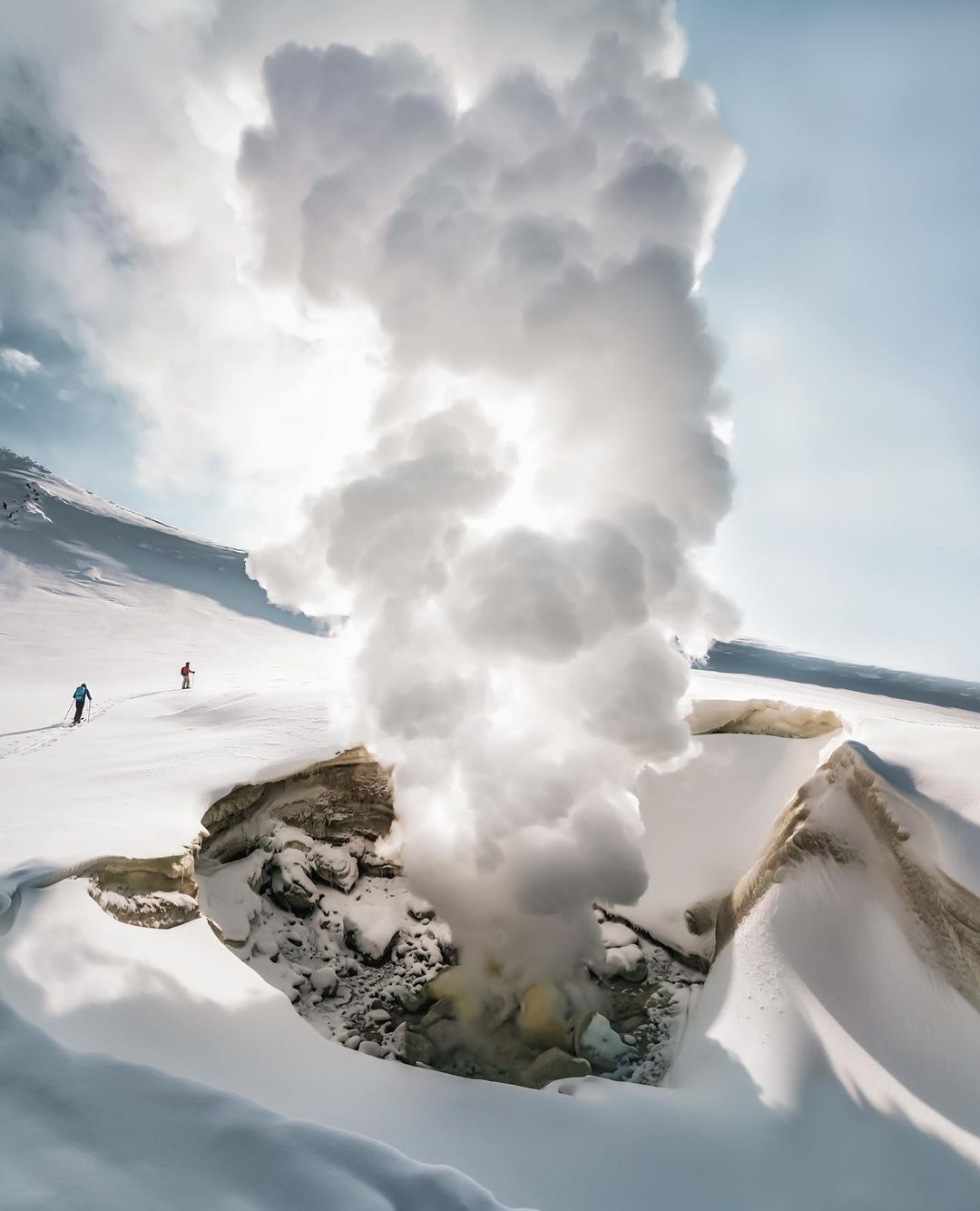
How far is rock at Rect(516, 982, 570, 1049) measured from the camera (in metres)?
7.05

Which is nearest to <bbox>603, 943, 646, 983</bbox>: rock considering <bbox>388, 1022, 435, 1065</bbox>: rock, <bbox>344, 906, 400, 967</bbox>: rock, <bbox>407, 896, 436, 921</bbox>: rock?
<bbox>407, 896, 436, 921</bbox>: rock

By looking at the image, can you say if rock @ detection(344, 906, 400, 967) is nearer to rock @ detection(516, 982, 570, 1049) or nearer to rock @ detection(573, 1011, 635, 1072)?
rock @ detection(516, 982, 570, 1049)

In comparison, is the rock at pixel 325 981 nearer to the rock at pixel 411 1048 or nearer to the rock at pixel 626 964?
the rock at pixel 411 1048

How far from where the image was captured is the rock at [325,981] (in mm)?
7547

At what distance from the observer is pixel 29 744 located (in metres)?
12.2

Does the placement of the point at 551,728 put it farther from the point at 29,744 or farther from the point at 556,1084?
the point at 29,744

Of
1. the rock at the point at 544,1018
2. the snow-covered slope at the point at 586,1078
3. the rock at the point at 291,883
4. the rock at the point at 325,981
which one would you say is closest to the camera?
the snow-covered slope at the point at 586,1078

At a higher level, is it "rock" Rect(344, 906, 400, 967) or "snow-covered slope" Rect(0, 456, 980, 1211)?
"snow-covered slope" Rect(0, 456, 980, 1211)

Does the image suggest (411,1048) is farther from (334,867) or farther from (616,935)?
(616,935)

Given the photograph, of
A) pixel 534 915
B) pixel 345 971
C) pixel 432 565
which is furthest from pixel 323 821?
pixel 432 565

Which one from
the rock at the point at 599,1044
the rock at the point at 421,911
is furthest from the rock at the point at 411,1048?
the rock at the point at 421,911

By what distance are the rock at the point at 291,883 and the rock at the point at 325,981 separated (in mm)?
1268

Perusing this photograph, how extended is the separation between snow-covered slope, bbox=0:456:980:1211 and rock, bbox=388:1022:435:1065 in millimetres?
1639

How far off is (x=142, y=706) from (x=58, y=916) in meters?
14.3
